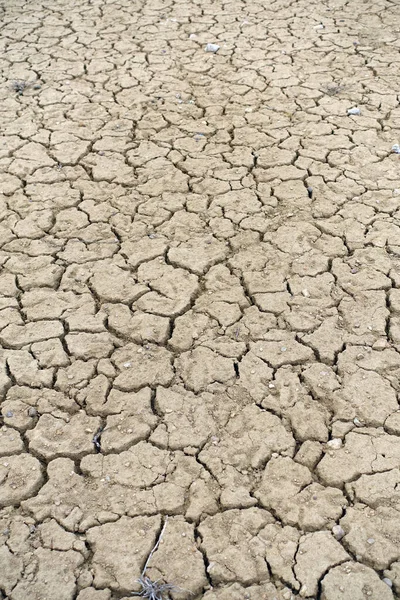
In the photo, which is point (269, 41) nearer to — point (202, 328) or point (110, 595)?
point (202, 328)

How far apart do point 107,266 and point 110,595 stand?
1773 mm

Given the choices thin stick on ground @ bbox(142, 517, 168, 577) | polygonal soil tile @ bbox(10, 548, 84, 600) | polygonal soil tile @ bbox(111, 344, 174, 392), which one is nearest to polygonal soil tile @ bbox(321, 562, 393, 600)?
thin stick on ground @ bbox(142, 517, 168, 577)

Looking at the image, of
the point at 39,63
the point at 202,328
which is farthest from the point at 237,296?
the point at 39,63

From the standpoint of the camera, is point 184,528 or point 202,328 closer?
point 184,528

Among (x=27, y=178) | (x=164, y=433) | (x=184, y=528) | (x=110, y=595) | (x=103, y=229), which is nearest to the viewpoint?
(x=110, y=595)

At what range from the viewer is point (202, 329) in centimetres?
292

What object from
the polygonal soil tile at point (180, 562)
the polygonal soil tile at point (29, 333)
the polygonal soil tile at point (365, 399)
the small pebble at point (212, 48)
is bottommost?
the polygonal soil tile at point (365, 399)

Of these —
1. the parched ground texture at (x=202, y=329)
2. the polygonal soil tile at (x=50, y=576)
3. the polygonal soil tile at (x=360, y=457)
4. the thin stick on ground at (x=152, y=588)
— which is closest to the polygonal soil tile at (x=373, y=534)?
the parched ground texture at (x=202, y=329)

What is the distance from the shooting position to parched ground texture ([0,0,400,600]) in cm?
209

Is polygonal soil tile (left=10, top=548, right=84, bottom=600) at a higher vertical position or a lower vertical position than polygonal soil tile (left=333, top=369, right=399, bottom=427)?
higher

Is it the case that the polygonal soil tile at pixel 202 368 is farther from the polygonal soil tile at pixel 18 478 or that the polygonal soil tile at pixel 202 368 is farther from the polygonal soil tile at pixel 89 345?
the polygonal soil tile at pixel 18 478

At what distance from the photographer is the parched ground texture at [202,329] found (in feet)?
6.84

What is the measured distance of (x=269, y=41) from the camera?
5840 millimetres

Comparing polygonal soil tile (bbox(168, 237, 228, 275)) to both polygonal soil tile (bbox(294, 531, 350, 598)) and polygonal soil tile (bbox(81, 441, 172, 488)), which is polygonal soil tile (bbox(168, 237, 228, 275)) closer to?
polygonal soil tile (bbox(81, 441, 172, 488))
